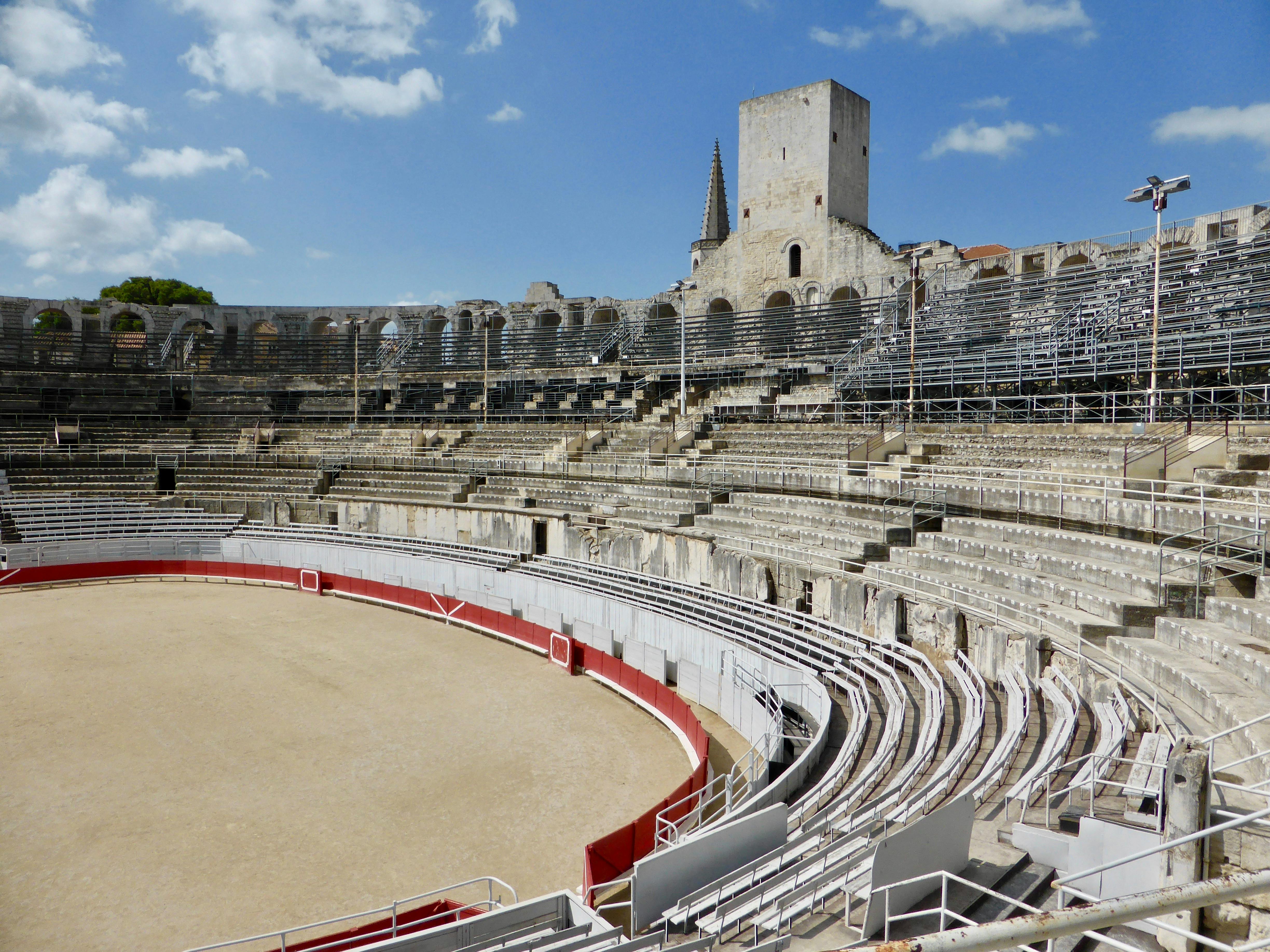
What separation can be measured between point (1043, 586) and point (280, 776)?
12.0 meters

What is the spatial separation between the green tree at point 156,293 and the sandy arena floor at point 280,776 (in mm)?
55003

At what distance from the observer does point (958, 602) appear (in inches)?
549

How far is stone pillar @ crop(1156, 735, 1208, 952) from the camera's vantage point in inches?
215

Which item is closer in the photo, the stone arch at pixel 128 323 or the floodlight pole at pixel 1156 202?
the floodlight pole at pixel 1156 202

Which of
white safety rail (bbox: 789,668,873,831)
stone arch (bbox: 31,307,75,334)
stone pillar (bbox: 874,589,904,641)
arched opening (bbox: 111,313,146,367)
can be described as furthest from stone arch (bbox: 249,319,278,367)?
white safety rail (bbox: 789,668,873,831)

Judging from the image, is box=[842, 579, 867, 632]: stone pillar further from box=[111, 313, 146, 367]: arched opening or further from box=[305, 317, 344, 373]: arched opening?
box=[111, 313, 146, 367]: arched opening

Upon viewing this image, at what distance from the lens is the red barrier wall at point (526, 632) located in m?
9.13

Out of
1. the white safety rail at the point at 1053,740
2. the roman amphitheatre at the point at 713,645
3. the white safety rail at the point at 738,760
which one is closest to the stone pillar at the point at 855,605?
the roman amphitheatre at the point at 713,645

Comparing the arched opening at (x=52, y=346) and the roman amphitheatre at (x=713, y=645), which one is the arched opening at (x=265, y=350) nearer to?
the roman amphitheatre at (x=713, y=645)

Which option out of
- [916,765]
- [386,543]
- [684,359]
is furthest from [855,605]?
[684,359]

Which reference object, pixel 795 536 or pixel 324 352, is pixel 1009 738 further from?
pixel 324 352

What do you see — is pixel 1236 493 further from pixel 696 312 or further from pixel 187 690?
pixel 696 312

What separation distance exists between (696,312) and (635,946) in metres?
43.4

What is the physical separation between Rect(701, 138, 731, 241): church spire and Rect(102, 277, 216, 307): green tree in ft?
145
